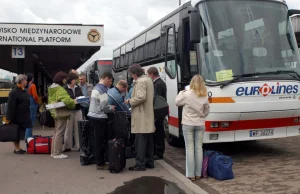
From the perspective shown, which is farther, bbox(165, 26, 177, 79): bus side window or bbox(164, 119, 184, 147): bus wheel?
bbox(164, 119, 184, 147): bus wheel

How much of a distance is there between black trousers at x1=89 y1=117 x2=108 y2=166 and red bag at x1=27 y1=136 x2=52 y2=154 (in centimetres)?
220

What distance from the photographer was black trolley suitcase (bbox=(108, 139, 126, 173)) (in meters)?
6.55

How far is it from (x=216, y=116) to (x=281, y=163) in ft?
5.72

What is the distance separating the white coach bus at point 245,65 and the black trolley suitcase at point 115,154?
1.78 m

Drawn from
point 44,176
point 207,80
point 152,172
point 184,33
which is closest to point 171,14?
point 184,33

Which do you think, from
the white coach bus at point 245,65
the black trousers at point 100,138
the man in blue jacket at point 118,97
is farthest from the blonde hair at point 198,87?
the black trousers at point 100,138

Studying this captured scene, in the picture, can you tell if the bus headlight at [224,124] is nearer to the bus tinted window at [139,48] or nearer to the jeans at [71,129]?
the jeans at [71,129]

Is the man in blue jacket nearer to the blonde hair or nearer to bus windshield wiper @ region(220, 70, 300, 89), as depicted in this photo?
the blonde hair

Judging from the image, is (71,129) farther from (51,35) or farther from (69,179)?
(51,35)

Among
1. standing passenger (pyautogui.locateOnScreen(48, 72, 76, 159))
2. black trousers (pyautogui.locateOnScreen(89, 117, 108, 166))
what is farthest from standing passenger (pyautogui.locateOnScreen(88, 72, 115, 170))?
standing passenger (pyautogui.locateOnScreen(48, 72, 76, 159))

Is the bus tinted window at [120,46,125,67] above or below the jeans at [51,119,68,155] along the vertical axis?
above

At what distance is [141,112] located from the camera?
21.7ft

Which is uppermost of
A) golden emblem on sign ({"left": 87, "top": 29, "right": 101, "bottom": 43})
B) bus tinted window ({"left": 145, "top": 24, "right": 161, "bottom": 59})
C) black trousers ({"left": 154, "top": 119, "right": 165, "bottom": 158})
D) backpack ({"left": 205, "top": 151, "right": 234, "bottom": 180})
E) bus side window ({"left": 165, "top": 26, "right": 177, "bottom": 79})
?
golden emblem on sign ({"left": 87, "top": 29, "right": 101, "bottom": 43})

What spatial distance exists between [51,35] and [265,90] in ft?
28.6
